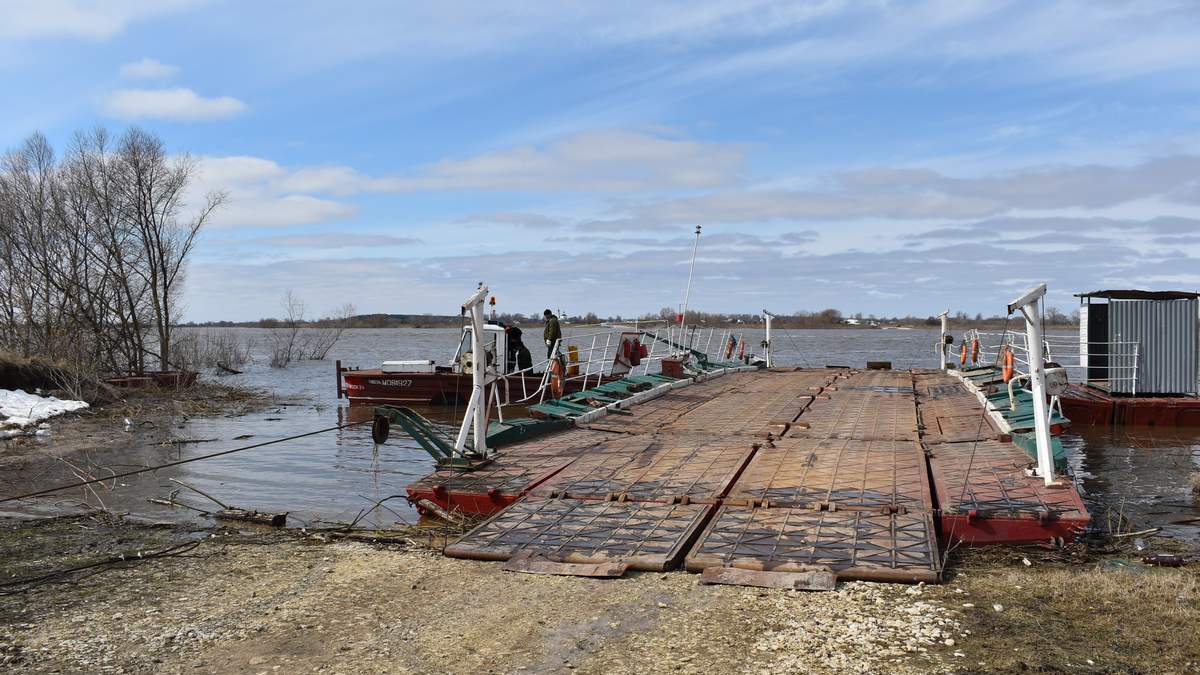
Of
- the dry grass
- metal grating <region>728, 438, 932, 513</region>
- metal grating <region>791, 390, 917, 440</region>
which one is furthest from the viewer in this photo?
metal grating <region>791, 390, 917, 440</region>

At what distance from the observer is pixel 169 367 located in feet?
112

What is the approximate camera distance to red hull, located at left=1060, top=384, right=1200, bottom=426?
1833cm

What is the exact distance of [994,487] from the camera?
8500 mm

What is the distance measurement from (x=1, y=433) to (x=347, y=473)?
25.9 feet

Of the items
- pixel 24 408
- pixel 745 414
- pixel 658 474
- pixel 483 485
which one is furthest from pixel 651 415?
pixel 24 408

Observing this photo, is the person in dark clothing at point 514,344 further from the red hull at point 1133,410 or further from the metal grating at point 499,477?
the red hull at point 1133,410

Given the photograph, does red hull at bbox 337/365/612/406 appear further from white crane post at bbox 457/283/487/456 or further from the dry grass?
the dry grass

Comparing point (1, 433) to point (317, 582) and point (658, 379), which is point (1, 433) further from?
point (317, 582)

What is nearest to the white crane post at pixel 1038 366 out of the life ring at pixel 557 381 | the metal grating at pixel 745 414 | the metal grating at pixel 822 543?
the metal grating at pixel 822 543

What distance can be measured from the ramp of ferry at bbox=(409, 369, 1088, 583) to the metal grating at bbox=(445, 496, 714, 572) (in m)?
0.02

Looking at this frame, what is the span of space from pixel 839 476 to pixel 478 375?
3.81 meters

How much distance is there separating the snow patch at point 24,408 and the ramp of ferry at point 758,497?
12108 millimetres

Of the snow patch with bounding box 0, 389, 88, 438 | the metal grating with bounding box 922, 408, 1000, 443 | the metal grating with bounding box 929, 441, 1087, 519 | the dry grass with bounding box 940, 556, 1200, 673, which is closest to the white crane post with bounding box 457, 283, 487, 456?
the metal grating with bounding box 929, 441, 1087, 519

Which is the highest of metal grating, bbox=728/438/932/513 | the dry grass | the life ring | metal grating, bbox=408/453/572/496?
the life ring
